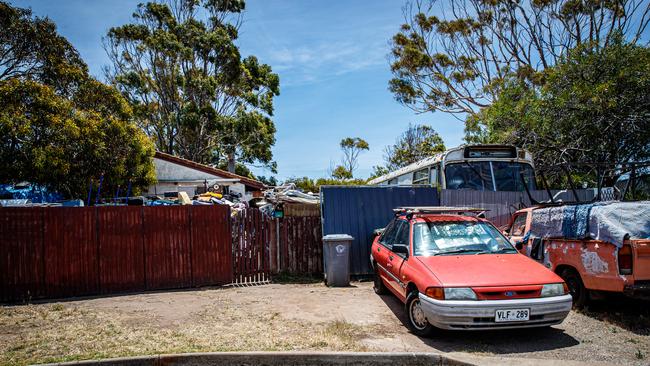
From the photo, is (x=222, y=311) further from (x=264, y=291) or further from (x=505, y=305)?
(x=505, y=305)

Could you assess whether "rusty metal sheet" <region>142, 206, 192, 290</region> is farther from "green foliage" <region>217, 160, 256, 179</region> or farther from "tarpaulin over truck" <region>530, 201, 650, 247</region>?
"green foliage" <region>217, 160, 256, 179</region>

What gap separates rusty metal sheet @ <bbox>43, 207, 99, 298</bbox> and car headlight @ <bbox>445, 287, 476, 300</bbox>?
23.3 ft

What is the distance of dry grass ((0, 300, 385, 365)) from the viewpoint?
5106mm

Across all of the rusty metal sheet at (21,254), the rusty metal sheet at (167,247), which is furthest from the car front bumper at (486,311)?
the rusty metal sheet at (21,254)

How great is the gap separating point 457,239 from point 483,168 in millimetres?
5247

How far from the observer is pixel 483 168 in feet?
37.3

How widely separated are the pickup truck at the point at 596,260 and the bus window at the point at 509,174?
3.63 meters

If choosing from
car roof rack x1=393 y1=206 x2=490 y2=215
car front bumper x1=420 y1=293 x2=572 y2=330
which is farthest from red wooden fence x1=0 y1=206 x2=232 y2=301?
car front bumper x1=420 y1=293 x2=572 y2=330

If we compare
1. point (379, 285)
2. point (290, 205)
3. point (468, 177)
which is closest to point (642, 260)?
point (379, 285)

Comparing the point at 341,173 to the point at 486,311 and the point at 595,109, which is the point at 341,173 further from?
the point at 486,311

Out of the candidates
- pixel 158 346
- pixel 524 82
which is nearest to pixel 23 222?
pixel 158 346

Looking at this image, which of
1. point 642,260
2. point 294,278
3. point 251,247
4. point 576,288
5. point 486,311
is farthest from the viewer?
point 294,278

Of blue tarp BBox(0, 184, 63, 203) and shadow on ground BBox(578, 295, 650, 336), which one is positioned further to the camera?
blue tarp BBox(0, 184, 63, 203)

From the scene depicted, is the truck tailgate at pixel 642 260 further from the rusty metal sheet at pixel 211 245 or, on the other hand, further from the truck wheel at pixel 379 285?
the rusty metal sheet at pixel 211 245
